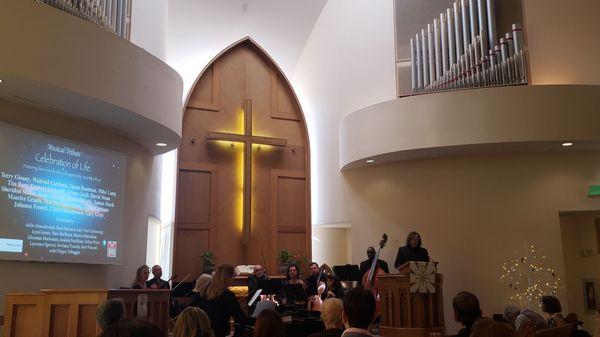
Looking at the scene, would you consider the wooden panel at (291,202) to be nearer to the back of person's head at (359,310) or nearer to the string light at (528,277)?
the string light at (528,277)

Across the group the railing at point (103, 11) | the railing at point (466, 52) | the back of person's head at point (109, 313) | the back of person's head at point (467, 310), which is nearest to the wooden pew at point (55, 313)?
the back of person's head at point (109, 313)

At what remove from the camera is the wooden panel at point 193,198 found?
10398mm

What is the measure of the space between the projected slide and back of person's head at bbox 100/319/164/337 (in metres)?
4.40

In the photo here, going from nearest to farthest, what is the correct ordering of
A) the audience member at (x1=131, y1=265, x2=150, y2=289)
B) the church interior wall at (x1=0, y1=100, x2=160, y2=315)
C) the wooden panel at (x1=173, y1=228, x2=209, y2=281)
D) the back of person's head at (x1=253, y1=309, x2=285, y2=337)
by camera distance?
the back of person's head at (x1=253, y1=309, x2=285, y2=337) → the church interior wall at (x1=0, y1=100, x2=160, y2=315) → the audience member at (x1=131, y1=265, x2=150, y2=289) → the wooden panel at (x1=173, y1=228, x2=209, y2=281)

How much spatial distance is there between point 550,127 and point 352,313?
5943 millimetres

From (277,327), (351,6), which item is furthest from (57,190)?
(351,6)

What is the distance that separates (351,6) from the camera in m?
10.5

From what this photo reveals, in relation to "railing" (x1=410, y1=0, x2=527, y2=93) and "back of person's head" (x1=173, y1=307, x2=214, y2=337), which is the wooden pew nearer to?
"back of person's head" (x1=173, y1=307, x2=214, y2=337)

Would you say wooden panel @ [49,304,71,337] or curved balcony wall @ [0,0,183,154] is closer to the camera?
wooden panel @ [49,304,71,337]

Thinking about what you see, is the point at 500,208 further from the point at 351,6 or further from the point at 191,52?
the point at 191,52

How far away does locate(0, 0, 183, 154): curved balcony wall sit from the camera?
543cm

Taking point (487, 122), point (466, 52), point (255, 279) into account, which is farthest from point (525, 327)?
point (466, 52)

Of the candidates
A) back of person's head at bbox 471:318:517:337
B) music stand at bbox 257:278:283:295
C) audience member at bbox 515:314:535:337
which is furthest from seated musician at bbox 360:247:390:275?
back of person's head at bbox 471:318:517:337

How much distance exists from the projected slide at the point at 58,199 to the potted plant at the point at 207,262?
2.83 metres
